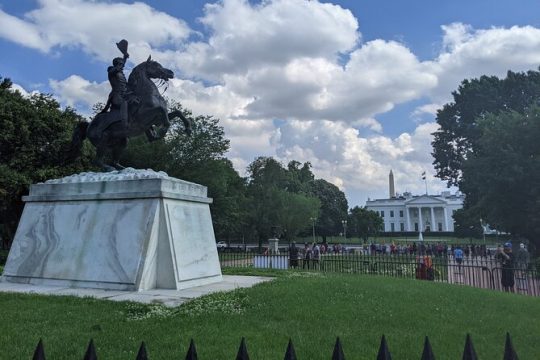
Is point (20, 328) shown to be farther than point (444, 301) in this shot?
No

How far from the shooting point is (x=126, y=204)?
9930 mm

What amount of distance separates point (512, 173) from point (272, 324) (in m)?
25.7

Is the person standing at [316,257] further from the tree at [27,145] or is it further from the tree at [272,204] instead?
the tree at [272,204]

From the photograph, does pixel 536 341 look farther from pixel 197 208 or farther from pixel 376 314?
pixel 197 208

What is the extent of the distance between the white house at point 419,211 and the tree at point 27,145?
103344 mm

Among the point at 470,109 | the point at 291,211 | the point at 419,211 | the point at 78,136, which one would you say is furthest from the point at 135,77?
the point at 419,211

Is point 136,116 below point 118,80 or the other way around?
below

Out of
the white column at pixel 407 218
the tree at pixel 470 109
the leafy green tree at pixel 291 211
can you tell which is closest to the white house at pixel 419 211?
the white column at pixel 407 218

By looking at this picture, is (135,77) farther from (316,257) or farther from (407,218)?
(407,218)

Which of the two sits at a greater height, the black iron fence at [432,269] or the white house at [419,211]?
the white house at [419,211]

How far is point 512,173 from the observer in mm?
26922

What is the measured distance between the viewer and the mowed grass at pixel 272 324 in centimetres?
488

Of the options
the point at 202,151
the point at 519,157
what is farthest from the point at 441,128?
the point at 202,151

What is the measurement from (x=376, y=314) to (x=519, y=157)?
24680mm
